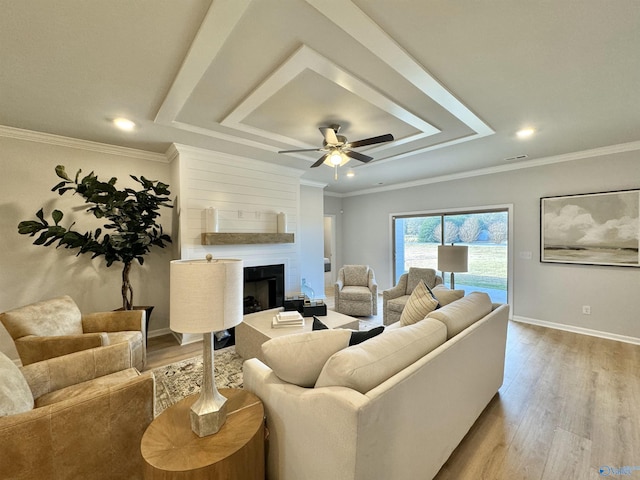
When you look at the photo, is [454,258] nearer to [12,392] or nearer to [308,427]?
[308,427]

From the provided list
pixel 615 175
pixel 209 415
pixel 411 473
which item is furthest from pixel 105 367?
pixel 615 175

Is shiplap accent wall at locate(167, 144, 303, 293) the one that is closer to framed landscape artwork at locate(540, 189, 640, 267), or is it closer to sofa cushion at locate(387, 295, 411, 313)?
sofa cushion at locate(387, 295, 411, 313)

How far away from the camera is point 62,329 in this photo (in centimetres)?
219

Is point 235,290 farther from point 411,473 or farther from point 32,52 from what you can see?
point 32,52

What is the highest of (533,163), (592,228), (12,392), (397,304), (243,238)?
(533,163)

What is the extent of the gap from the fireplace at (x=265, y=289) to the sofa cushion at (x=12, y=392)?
9.28 feet

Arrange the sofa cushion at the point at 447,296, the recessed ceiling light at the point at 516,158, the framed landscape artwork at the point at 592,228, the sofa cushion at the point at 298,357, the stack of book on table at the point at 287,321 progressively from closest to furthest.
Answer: the sofa cushion at the point at 298,357 → the sofa cushion at the point at 447,296 → the stack of book on table at the point at 287,321 → the framed landscape artwork at the point at 592,228 → the recessed ceiling light at the point at 516,158

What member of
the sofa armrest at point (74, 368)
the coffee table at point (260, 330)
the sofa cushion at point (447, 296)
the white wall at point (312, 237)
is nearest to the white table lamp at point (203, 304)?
the sofa armrest at point (74, 368)

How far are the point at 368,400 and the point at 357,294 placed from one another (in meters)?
3.47

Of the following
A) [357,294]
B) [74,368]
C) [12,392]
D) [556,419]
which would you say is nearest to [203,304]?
[12,392]

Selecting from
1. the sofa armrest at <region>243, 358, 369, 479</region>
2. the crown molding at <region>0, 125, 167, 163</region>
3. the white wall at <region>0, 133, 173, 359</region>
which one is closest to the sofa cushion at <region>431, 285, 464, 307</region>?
the sofa armrest at <region>243, 358, 369, 479</region>

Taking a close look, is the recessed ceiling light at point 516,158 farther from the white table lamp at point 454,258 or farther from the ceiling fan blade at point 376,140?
the ceiling fan blade at point 376,140

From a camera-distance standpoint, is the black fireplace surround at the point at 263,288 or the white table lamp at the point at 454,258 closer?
the white table lamp at the point at 454,258

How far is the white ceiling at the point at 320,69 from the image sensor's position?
4.76ft
